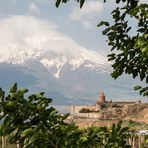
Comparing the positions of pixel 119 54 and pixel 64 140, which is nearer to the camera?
pixel 64 140

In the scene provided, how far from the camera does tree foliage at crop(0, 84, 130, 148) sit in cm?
383

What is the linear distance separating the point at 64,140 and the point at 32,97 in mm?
506

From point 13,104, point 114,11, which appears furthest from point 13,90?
point 114,11

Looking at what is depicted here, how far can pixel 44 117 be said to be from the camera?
13.3ft

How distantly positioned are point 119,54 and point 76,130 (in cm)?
157

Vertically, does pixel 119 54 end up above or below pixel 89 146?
above

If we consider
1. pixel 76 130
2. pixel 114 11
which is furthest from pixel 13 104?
pixel 114 11

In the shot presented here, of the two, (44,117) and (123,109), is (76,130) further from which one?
(123,109)

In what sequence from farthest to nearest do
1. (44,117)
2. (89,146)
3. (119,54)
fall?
(119,54), (89,146), (44,117)

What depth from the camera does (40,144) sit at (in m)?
4.04

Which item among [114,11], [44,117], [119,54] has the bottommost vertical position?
[44,117]

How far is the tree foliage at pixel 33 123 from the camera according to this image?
12.6ft

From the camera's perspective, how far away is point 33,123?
4.02 metres

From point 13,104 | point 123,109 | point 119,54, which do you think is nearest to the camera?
point 13,104
